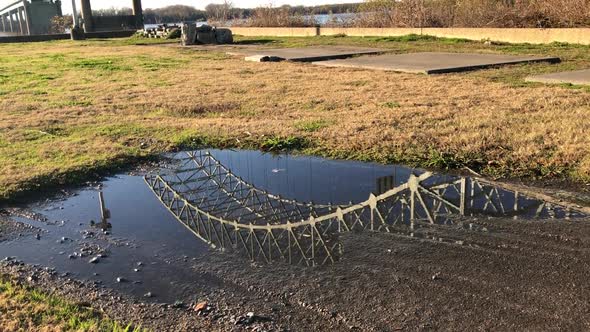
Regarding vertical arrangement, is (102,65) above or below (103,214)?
→ above

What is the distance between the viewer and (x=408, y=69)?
14.2 metres

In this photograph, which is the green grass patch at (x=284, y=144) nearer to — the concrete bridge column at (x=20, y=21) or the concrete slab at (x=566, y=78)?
the concrete slab at (x=566, y=78)

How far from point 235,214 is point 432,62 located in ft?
37.5

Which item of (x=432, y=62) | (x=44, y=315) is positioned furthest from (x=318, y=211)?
(x=432, y=62)

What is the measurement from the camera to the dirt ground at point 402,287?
339cm

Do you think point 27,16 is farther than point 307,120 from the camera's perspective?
Yes

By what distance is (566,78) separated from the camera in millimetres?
11305

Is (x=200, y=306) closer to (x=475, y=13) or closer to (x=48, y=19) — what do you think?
(x=475, y=13)

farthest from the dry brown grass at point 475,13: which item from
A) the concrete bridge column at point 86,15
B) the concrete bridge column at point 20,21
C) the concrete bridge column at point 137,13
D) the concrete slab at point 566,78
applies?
the concrete bridge column at point 20,21

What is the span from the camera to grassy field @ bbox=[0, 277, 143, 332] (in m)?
3.25

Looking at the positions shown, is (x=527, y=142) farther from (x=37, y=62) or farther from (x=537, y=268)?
(x=37, y=62)

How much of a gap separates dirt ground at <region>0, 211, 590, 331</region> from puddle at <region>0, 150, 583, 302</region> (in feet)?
0.56

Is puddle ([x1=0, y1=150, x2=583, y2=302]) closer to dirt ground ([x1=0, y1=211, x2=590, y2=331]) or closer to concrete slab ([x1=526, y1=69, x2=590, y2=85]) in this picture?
dirt ground ([x1=0, y1=211, x2=590, y2=331])

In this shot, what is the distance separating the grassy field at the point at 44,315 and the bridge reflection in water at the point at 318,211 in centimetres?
129
